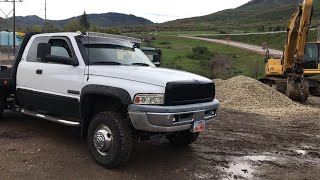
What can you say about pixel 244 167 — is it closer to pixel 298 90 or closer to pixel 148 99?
pixel 148 99

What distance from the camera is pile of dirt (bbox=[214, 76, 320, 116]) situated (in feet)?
45.1

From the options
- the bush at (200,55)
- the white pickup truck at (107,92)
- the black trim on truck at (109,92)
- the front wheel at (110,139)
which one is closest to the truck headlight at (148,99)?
the white pickup truck at (107,92)

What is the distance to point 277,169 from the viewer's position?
6711 millimetres

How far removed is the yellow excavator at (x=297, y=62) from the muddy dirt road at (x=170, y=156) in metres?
7.45

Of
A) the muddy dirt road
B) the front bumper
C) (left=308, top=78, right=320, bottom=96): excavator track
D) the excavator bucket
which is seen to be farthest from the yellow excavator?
the front bumper

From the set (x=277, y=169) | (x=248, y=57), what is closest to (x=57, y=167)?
(x=277, y=169)

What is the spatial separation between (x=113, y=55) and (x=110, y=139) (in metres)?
1.62

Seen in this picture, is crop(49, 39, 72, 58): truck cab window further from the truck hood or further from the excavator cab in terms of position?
the excavator cab

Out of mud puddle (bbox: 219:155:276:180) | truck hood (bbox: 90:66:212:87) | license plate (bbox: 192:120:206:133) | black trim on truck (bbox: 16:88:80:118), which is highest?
truck hood (bbox: 90:66:212:87)

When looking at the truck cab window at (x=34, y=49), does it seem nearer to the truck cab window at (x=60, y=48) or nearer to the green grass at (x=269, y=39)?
the truck cab window at (x=60, y=48)

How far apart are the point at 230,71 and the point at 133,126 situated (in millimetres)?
25613

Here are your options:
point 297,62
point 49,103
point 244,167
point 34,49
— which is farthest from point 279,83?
point 49,103

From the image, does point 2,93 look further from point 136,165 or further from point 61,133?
point 136,165

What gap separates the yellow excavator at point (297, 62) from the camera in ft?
54.1
